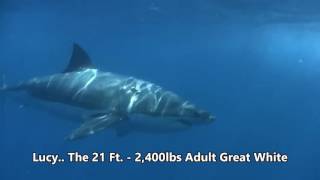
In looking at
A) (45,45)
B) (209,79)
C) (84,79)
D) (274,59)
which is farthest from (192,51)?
(84,79)

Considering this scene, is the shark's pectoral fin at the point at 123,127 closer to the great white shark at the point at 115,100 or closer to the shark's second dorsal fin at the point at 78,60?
the great white shark at the point at 115,100

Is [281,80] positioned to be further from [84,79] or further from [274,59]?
[84,79]

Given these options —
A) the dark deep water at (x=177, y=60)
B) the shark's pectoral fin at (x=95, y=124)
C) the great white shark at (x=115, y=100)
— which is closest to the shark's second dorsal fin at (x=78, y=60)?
the great white shark at (x=115, y=100)

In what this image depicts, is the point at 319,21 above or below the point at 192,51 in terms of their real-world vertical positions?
below

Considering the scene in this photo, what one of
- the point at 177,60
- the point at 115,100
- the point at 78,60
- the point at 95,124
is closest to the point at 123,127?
the point at 115,100

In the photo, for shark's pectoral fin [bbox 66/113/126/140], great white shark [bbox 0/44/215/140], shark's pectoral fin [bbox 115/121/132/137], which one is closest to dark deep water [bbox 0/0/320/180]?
great white shark [bbox 0/44/215/140]

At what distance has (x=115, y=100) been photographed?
10305 millimetres

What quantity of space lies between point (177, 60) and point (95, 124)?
3847 cm

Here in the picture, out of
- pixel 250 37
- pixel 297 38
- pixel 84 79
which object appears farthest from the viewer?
pixel 250 37

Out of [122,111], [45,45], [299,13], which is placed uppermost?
[45,45]

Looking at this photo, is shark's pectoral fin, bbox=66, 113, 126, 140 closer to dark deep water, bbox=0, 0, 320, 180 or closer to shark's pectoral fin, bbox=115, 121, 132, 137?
shark's pectoral fin, bbox=115, 121, 132, 137

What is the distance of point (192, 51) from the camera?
40750 millimetres

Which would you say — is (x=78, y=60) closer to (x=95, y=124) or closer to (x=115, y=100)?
(x=115, y=100)

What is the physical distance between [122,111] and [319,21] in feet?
48.5
